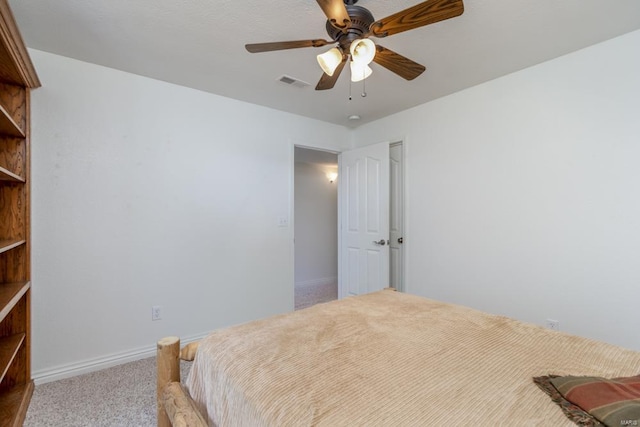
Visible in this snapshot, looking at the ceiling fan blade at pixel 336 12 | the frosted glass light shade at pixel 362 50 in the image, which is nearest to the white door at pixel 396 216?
the frosted glass light shade at pixel 362 50

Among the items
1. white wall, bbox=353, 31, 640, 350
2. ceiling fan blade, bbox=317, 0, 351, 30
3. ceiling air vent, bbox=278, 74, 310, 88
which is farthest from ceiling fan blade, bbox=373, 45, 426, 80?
white wall, bbox=353, 31, 640, 350

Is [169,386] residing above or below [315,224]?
below

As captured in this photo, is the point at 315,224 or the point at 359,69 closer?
the point at 359,69

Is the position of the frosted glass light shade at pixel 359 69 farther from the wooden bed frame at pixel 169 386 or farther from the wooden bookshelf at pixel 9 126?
the wooden bookshelf at pixel 9 126

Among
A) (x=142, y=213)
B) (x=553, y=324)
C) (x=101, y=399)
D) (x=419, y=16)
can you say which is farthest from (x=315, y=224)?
(x=419, y=16)

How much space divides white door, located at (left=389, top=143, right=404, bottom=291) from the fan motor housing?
2.16 metres

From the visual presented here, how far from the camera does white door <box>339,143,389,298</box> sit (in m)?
3.34

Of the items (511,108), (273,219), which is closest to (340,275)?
(273,219)

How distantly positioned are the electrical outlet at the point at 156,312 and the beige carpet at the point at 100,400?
39 centimetres

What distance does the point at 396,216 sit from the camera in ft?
11.8

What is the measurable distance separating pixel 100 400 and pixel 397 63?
2.71 meters

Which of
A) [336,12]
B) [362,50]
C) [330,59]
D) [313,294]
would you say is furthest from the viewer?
[313,294]

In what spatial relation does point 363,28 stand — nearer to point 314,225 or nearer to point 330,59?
point 330,59

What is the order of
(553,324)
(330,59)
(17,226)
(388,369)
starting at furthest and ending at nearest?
1. (553,324)
2. (17,226)
3. (330,59)
4. (388,369)
